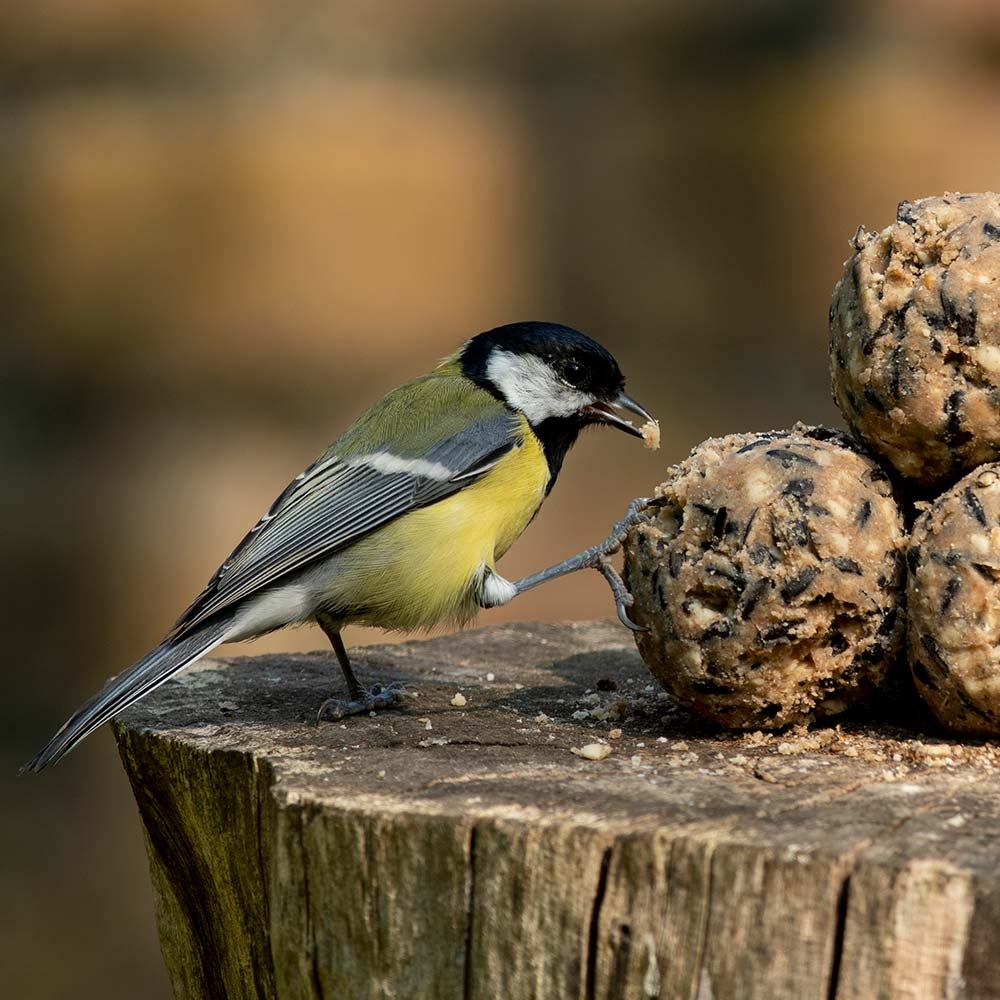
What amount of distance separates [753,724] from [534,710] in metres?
0.36

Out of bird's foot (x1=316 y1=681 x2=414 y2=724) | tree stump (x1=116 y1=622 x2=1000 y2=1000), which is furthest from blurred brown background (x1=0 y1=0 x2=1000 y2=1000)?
tree stump (x1=116 y1=622 x2=1000 y2=1000)

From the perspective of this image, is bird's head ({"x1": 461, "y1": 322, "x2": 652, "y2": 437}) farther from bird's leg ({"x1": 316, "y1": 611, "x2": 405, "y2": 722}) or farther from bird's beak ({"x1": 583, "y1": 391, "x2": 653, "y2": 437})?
bird's leg ({"x1": 316, "y1": 611, "x2": 405, "y2": 722})

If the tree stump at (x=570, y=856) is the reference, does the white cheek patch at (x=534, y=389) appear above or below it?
above

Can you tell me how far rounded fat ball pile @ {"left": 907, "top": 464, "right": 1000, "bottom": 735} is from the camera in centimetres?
165

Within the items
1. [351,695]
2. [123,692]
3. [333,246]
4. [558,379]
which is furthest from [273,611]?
[333,246]

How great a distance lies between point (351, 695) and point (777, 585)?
0.82m

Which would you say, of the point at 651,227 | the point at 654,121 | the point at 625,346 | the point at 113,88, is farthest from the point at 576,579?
the point at 113,88

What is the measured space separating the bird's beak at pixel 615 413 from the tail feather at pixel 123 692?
31.8 inches

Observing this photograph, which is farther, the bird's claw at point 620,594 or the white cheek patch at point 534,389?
the white cheek patch at point 534,389

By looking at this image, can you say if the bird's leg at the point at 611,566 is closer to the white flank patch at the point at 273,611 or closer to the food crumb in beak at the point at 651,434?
the food crumb in beak at the point at 651,434

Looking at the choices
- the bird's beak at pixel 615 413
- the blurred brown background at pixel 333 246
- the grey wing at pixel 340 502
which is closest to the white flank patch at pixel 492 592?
the grey wing at pixel 340 502

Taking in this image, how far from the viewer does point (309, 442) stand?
4.09m

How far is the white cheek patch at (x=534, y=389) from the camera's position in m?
2.58

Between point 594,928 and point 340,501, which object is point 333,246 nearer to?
point 340,501
